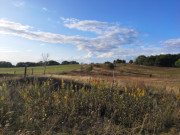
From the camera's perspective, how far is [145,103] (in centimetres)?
372

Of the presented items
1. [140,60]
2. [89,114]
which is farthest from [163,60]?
[89,114]

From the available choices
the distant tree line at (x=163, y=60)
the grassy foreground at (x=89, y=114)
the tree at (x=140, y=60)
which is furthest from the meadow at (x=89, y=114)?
the tree at (x=140, y=60)

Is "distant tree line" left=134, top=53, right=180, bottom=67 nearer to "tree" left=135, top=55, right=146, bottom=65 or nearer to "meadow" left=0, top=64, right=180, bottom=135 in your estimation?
"tree" left=135, top=55, right=146, bottom=65

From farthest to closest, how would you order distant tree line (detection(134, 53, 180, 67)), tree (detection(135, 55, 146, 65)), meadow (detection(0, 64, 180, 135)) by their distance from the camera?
tree (detection(135, 55, 146, 65)) → distant tree line (detection(134, 53, 180, 67)) → meadow (detection(0, 64, 180, 135))

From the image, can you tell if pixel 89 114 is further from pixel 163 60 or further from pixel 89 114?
pixel 163 60

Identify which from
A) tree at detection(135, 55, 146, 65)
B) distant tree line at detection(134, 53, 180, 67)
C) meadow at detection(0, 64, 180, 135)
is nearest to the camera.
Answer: meadow at detection(0, 64, 180, 135)

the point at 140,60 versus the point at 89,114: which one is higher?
the point at 140,60

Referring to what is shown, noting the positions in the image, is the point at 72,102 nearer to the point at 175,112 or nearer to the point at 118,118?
the point at 118,118

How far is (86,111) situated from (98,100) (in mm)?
469

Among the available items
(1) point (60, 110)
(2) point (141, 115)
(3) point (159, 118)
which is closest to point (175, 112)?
(3) point (159, 118)

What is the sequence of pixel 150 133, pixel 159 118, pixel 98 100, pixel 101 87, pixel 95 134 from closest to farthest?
pixel 95 134 → pixel 150 133 → pixel 159 118 → pixel 98 100 → pixel 101 87

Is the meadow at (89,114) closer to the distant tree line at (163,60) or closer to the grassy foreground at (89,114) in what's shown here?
the grassy foreground at (89,114)

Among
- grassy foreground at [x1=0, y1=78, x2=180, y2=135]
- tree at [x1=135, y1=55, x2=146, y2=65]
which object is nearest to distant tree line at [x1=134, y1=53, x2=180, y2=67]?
tree at [x1=135, y1=55, x2=146, y2=65]

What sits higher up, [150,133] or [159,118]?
[159,118]
